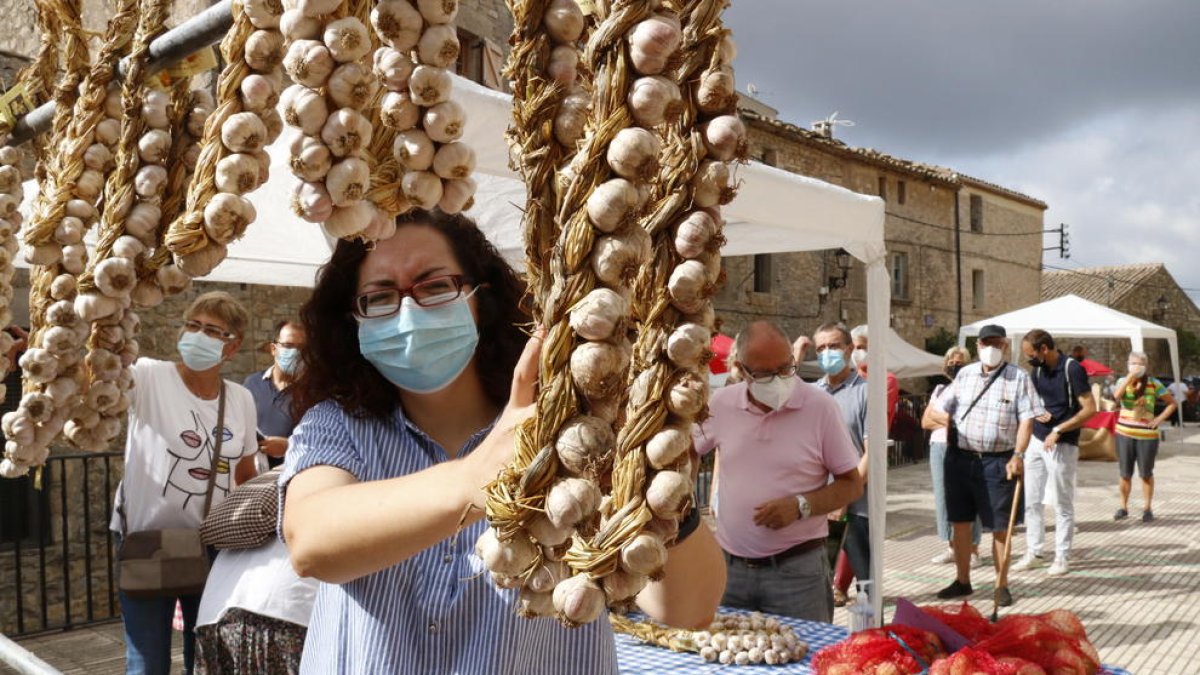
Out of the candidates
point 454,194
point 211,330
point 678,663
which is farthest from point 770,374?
point 454,194

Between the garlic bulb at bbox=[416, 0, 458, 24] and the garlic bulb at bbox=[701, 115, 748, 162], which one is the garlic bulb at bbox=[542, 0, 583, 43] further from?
the garlic bulb at bbox=[416, 0, 458, 24]

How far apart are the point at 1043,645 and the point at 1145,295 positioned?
42432 mm

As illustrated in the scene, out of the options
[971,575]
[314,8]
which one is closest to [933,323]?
[971,575]

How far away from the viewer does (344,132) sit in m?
1.04

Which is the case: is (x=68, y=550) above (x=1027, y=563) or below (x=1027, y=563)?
above

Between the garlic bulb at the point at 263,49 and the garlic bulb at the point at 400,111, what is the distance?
0.75ft

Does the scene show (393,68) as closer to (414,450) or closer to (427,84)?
(427,84)

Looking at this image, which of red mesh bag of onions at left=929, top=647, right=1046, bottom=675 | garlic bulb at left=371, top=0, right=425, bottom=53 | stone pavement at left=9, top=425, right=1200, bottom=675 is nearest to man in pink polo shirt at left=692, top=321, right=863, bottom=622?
red mesh bag of onions at left=929, top=647, right=1046, bottom=675

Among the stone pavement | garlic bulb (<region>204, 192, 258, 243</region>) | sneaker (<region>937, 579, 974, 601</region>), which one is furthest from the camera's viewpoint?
sneaker (<region>937, 579, 974, 601</region>)

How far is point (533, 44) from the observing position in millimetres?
804

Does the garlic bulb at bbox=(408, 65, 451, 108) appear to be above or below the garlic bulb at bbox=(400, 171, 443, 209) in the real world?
above

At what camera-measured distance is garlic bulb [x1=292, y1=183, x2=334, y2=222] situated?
1051mm

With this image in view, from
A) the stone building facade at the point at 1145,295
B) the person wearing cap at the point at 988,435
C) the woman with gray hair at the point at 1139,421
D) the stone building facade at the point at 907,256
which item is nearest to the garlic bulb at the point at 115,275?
the person wearing cap at the point at 988,435

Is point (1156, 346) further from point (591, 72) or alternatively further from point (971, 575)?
point (591, 72)
